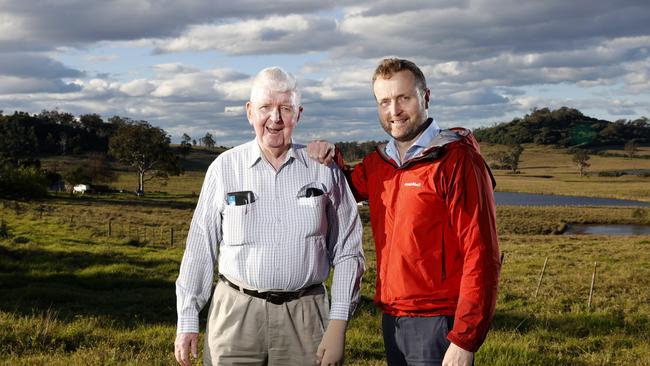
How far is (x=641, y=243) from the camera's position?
39.3 m

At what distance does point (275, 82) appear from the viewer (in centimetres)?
402

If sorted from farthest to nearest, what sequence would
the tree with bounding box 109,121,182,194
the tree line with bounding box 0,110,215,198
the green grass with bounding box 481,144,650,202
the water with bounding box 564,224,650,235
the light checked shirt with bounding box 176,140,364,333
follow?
the green grass with bounding box 481,144,650,202
the tree with bounding box 109,121,182,194
the water with bounding box 564,224,650,235
the tree line with bounding box 0,110,215,198
the light checked shirt with bounding box 176,140,364,333

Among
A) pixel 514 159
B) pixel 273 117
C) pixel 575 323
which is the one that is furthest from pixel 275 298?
pixel 514 159

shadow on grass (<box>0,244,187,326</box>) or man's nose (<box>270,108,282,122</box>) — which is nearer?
man's nose (<box>270,108,282,122</box>)

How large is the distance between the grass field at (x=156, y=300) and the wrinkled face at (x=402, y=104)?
166 inches

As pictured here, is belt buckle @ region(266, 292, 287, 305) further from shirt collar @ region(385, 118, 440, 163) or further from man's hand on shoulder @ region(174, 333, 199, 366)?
shirt collar @ region(385, 118, 440, 163)

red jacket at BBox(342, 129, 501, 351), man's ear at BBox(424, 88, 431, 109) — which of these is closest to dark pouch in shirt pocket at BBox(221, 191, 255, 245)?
red jacket at BBox(342, 129, 501, 351)

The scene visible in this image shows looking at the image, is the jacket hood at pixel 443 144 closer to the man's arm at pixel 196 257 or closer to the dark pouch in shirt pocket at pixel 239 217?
the dark pouch in shirt pocket at pixel 239 217

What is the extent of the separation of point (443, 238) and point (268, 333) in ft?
3.97

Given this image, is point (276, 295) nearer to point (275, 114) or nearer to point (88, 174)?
point (275, 114)

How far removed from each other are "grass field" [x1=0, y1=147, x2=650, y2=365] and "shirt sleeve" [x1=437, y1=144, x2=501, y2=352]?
164 inches

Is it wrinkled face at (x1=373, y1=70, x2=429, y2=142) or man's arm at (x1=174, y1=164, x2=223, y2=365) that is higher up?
wrinkled face at (x1=373, y1=70, x2=429, y2=142)

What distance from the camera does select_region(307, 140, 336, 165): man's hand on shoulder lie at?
4141 millimetres

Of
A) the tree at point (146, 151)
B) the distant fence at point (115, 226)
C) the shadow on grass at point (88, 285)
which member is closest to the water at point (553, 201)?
the tree at point (146, 151)
